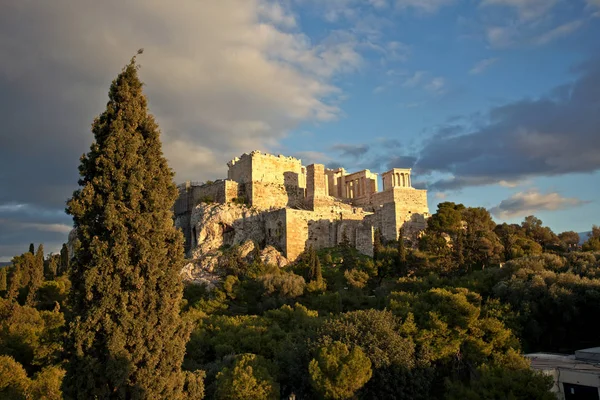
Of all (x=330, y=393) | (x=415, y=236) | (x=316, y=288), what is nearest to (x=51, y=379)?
(x=330, y=393)

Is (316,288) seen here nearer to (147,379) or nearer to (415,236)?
(415,236)

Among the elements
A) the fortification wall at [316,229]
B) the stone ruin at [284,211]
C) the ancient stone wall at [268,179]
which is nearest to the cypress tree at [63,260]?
the stone ruin at [284,211]

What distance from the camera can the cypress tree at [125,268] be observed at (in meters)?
10.7

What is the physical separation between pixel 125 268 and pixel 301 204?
43.2 meters

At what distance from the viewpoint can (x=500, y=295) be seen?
29.5 metres

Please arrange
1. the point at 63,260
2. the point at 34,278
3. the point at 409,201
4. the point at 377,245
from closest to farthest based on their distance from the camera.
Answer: the point at 34,278
the point at 377,245
the point at 409,201
the point at 63,260

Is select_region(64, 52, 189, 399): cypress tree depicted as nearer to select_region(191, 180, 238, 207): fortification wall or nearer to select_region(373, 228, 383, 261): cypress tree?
select_region(373, 228, 383, 261): cypress tree

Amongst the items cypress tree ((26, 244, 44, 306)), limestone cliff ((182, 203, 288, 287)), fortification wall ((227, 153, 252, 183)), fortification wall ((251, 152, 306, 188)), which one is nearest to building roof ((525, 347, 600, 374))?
limestone cliff ((182, 203, 288, 287))

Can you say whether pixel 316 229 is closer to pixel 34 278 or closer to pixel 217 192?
pixel 217 192

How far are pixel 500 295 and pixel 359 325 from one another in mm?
11321

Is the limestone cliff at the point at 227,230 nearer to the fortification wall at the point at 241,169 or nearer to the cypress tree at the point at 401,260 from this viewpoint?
the fortification wall at the point at 241,169

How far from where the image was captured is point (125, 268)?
1119 cm

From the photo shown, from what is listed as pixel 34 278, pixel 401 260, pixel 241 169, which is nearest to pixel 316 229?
pixel 401 260

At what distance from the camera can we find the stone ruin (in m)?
47.6
